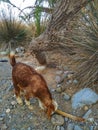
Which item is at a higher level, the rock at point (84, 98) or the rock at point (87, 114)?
the rock at point (84, 98)

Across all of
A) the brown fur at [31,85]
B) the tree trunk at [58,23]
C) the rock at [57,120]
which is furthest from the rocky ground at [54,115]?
the tree trunk at [58,23]

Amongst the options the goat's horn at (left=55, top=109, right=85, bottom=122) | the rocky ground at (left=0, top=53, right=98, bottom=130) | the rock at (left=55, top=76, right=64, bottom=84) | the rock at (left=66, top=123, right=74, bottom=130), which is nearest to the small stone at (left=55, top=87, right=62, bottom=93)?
the rocky ground at (left=0, top=53, right=98, bottom=130)

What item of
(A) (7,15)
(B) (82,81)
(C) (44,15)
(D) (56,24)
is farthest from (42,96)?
(A) (7,15)

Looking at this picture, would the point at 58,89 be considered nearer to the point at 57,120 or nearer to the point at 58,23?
the point at 57,120

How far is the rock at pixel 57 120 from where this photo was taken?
14.0ft

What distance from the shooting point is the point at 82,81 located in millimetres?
4777

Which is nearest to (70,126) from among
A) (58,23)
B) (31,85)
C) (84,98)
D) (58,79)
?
(84,98)

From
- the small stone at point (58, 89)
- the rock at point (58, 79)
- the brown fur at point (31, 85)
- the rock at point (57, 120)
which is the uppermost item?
the brown fur at point (31, 85)

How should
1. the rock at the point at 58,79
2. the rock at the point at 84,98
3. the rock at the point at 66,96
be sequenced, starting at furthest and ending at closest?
1. the rock at the point at 58,79
2. the rock at the point at 66,96
3. the rock at the point at 84,98

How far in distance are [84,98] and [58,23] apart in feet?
3.66

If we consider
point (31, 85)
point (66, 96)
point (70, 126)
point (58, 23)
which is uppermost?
point (58, 23)

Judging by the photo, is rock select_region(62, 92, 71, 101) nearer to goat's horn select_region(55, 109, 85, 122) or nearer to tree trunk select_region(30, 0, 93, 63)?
goat's horn select_region(55, 109, 85, 122)

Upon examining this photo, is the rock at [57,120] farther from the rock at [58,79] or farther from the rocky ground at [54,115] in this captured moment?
the rock at [58,79]

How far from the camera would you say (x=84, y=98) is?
14.8ft
